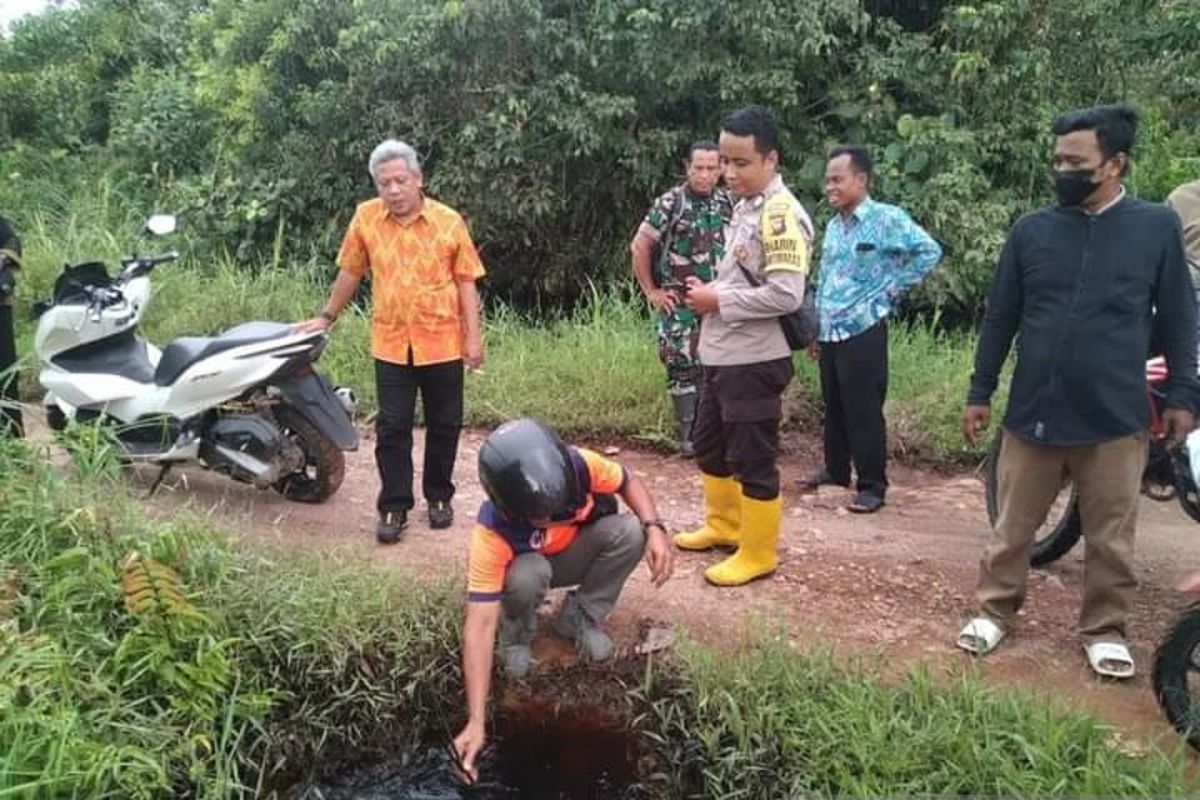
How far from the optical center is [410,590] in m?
3.76

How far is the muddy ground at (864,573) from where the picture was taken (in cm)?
358

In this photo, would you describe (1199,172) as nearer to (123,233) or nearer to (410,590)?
(410,590)

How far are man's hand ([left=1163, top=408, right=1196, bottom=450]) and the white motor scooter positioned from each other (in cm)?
324

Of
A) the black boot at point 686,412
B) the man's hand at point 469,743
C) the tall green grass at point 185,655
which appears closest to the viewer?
the man's hand at point 469,743

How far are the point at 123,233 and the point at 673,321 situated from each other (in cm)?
563

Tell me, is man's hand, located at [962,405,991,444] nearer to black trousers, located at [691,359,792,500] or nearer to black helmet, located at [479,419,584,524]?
black trousers, located at [691,359,792,500]

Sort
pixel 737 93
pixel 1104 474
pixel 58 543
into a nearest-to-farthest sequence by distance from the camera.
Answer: pixel 1104 474, pixel 58 543, pixel 737 93

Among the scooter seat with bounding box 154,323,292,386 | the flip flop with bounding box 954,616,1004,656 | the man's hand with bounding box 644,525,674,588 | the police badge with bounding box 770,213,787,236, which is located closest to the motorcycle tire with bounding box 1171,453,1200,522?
the flip flop with bounding box 954,616,1004,656

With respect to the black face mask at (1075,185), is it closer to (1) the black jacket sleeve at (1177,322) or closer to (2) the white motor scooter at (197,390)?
(1) the black jacket sleeve at (1177,322)

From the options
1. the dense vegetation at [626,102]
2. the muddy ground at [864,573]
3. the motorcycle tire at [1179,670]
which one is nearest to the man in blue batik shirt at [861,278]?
the muddy ground at [864,573]

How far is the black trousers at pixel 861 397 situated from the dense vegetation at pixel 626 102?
2.78 meters

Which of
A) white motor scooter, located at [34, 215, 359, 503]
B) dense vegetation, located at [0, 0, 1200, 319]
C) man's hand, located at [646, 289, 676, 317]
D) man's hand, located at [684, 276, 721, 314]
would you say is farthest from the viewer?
dense vegetation, located at [0, 0, 1200, 319]

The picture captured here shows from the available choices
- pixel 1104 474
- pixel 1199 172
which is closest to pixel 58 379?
pixel 1104 474

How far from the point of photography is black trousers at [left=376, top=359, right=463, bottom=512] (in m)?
4.50
